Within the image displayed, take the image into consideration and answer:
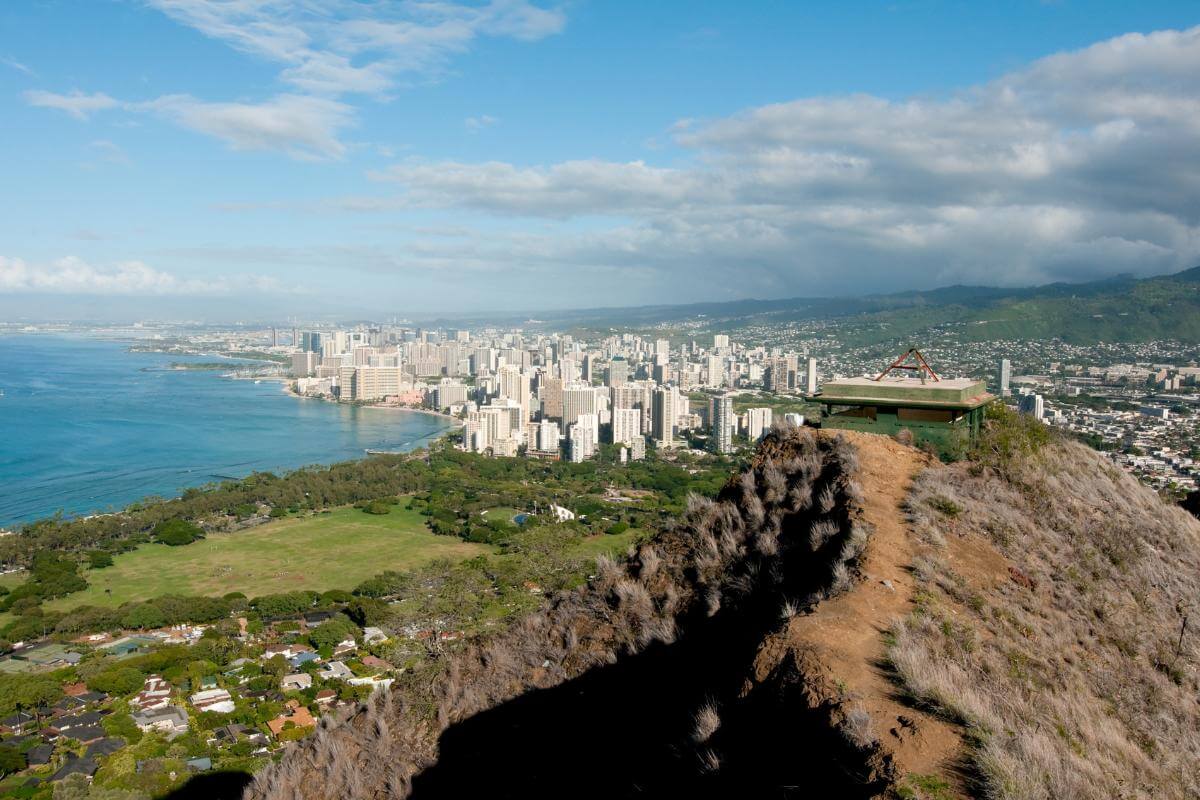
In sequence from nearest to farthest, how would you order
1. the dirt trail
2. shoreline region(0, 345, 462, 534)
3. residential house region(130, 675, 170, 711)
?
1. the dirt trail
2. residential house region(130, 675, 170, 711)
3. shoreline region(0, 345, 462, 534)


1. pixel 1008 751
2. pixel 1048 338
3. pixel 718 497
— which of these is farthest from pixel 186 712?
pixel 1048 338

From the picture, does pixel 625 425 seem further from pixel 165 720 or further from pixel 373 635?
pixel 165 720

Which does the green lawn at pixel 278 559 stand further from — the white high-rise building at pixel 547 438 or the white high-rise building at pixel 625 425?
the white high-rise building at pixel 625 425

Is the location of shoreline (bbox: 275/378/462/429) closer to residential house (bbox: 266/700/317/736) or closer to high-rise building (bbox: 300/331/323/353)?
high-rise building (bbox: 300/331/323/353)

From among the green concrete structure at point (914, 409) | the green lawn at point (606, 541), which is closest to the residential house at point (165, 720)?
the green lawn at point (606, 541)

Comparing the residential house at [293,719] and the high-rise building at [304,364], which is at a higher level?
the high-rise building at [304,364]

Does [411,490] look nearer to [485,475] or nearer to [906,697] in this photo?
[485,475]

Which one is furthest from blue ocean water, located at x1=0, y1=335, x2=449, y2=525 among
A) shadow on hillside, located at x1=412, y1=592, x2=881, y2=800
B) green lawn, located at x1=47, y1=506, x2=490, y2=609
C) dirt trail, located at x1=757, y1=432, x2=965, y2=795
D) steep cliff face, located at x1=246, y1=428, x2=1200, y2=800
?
dirt trail, located at x1=757, y1=432, x2=965, y2=795
